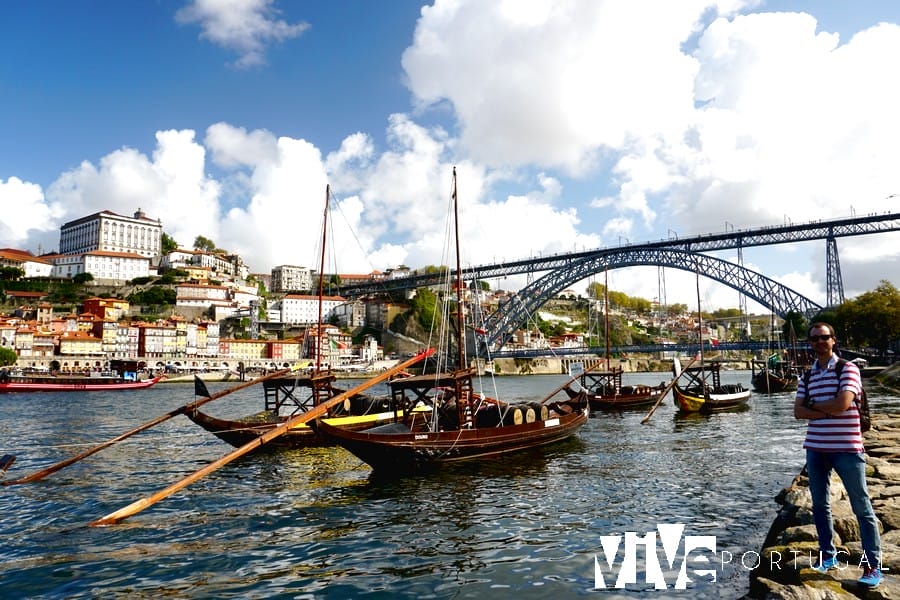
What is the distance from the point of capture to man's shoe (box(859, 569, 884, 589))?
15.8 feet

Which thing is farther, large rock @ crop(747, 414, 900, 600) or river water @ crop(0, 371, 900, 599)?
river water @ crop(0, 371, 900, 599)

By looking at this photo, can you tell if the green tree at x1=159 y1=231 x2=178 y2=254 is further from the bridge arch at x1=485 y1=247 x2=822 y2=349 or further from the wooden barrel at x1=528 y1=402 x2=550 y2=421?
the wooden barrel at x1=528 y1=402 x2=550 y2=421

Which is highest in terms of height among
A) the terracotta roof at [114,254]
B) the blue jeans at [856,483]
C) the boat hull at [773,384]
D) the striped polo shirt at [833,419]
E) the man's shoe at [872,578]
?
the terracotta roof at [114,254]

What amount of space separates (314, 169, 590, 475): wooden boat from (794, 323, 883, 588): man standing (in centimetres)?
1022

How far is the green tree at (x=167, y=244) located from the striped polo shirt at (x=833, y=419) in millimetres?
137730

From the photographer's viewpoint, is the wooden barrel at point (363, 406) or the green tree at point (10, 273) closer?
the wooden barrel at point (363, 406)

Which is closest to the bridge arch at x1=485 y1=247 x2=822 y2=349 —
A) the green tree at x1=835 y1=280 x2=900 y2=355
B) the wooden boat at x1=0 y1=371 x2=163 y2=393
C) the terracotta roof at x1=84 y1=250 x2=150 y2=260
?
the green tree at x1=835 y1=280 x2=900 y2=355

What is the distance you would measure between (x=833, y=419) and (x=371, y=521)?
7.86 meters

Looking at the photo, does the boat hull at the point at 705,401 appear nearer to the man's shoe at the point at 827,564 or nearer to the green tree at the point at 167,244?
the man's shoe at the point at 827,564

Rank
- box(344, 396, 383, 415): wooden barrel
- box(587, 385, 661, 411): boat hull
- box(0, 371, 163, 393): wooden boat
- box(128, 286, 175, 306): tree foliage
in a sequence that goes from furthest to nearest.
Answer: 1. box(128, 286, 175, 306): tree foliage
2. box(0, 371, 163, 393): wooden boat
3. box(587, 385, 661, 411): boat hull
4. box(344, 396, 383, 415): wooden barrel

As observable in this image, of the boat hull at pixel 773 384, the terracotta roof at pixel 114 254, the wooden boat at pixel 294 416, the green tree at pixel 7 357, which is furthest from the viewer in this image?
the terracotta roof at pixel 114 254

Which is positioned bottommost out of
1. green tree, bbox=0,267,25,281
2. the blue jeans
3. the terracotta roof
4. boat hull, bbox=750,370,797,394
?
boat hull, bbox=750,370,797,394

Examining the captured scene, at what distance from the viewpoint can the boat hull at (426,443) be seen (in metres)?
13.6

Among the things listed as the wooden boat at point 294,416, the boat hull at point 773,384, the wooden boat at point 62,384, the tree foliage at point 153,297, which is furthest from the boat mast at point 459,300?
the tree foliage at point 153,297
